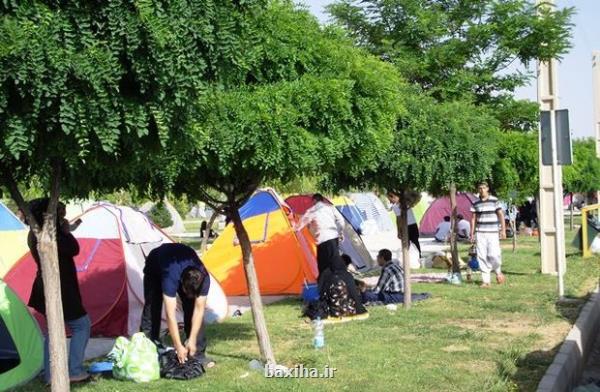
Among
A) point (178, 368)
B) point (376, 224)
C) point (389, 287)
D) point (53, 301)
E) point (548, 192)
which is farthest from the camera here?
point (376, 224)

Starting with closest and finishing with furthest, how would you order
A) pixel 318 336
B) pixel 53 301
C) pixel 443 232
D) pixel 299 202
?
pixel 53 301
pixel 318 336
pixel 299 202
pixel 443 232

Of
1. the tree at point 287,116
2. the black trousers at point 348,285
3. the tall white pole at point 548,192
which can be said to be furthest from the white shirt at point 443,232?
the tree at point 287,116

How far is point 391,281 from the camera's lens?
1194cm

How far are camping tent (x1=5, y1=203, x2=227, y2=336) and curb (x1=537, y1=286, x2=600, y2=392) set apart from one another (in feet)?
15.1

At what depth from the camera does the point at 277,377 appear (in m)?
6.95

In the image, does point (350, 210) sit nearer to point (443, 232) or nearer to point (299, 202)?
point (443, 232)

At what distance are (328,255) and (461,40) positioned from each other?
18.8 ft

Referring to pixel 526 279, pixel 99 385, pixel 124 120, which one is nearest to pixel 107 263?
pixel 99 385

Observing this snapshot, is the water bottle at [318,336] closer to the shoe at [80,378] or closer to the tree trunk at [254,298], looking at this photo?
the tree trunk at [254,298]

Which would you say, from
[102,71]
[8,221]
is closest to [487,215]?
[8,221]

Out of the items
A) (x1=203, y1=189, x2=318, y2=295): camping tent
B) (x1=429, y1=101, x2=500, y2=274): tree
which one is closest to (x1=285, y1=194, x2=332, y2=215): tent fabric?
(x1=203, y1=189, x2=318, y2=295): camping tent

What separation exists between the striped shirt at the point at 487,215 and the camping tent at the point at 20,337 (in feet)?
26.7

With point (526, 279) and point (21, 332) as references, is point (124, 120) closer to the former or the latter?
point (21, 332)

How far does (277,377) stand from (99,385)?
1545mm
